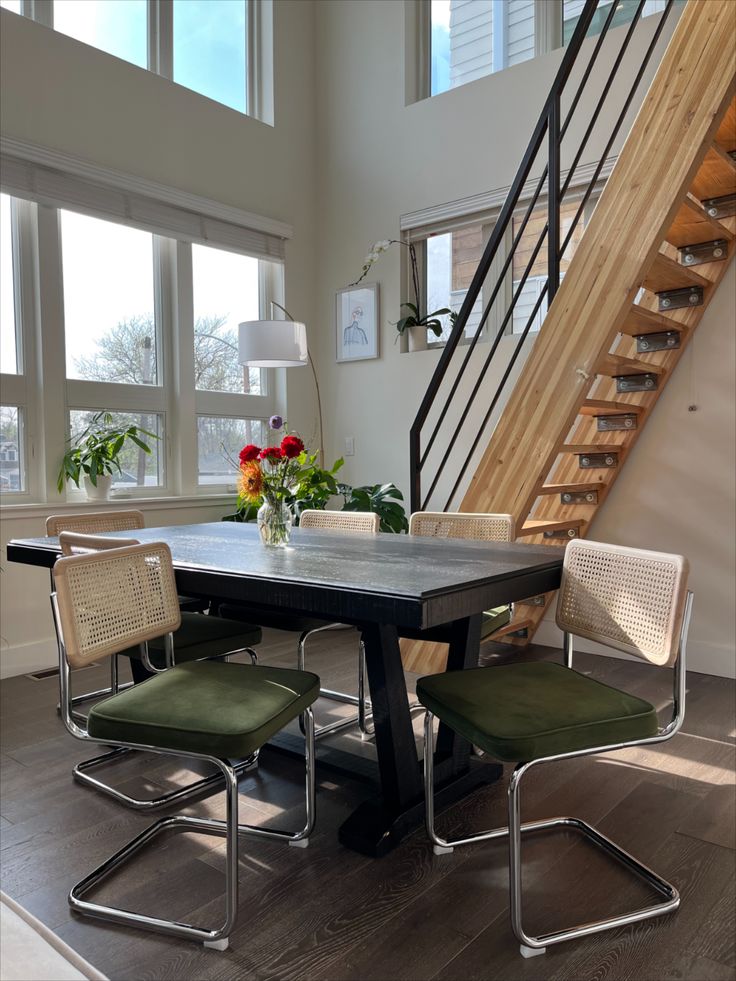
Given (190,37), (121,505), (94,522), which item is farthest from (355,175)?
(94,522)

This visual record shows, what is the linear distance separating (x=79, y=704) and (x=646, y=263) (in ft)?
9.13

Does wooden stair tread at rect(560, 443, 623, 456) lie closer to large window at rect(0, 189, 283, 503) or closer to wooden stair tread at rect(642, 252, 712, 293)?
wooden stair tread at rect(642, 252, 712, 293)

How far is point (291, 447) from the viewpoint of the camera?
2.40m

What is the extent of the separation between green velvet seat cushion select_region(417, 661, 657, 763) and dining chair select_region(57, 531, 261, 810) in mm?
791

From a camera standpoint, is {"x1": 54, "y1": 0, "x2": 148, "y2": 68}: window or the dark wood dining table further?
{"x1": 54, "y1": 0, "x2": 148, "y2": 68}: window

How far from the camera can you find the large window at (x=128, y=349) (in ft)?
12.6

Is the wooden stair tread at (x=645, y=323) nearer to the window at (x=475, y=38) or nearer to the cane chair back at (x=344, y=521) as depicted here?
the cane chair back at (x=344, y=521)

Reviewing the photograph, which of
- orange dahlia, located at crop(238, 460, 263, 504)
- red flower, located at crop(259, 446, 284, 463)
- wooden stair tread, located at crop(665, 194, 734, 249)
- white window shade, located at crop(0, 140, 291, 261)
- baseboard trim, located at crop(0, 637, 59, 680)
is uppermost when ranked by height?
white window shade, located at crop(0, 140, 291, 261)

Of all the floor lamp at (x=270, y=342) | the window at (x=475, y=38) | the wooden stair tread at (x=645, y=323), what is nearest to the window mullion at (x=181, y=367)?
the floor lamp at (x=270, y=342)

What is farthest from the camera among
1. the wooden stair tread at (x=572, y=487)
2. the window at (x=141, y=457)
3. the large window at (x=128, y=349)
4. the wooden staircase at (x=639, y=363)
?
the window at (x=141, y=457)

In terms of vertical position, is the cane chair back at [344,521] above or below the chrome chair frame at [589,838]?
above

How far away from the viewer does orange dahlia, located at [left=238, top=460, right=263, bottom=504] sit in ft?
8.05

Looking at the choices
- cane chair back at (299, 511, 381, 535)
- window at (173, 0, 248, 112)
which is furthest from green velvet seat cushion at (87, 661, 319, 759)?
window at (173, 0, 248, 112)

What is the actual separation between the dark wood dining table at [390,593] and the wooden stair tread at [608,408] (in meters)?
1.07
